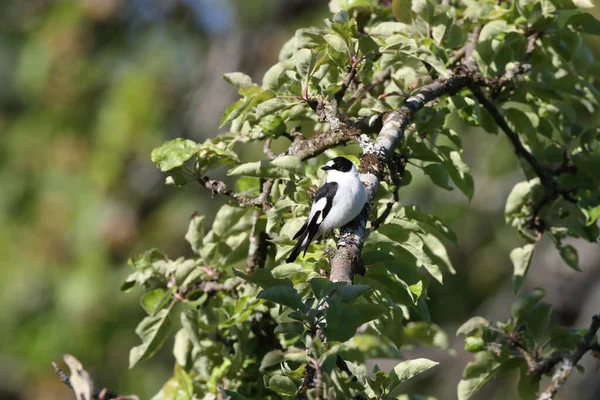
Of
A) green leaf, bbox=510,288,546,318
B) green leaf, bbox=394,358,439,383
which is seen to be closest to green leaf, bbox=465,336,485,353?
green leaf, bbox=510,288,546,318

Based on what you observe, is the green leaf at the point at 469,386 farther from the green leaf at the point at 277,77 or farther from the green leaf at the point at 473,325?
the green leaf at the point at 277,77

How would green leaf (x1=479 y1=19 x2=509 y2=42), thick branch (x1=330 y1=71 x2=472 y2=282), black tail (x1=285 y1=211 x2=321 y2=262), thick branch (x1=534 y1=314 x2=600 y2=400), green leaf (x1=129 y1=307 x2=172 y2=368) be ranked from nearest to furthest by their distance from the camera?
1. thick branch (x1=330 y1=71 x2=472 y2=282)
2. thick branch (x1=534 y1=314 x2=600 y2=400)
3. black tail (x1=285 y1=211 x2=321 y2=262)
4. green leaf (x1=129 y1=307 x2=172 y2=368)
5. green leaf (x1=479 y1=19 x2=509 y2=42)

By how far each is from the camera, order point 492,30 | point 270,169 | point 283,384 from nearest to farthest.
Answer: point 283,384 → point 270,169 → point 492,30

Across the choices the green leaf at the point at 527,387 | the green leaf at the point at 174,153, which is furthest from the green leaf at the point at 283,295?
the green leaf at the point at 527,387

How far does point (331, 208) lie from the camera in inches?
95.0

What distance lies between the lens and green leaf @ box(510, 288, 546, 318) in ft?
8.79

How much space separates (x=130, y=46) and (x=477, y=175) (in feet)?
15.5

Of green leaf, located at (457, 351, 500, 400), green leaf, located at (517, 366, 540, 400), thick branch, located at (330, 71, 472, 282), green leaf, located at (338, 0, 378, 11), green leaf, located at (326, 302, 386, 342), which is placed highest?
green leaf, located at (338, 0, 378, 11)

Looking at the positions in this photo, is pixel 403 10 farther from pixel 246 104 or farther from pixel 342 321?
pixel 342 321

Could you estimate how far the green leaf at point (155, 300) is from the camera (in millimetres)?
2703

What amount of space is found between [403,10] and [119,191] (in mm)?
6177

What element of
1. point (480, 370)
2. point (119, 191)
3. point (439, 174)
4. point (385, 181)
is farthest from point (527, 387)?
point (119, 191)

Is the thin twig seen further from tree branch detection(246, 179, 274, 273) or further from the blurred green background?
the blurred green background

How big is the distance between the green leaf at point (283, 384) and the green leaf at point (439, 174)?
44.3 inches
